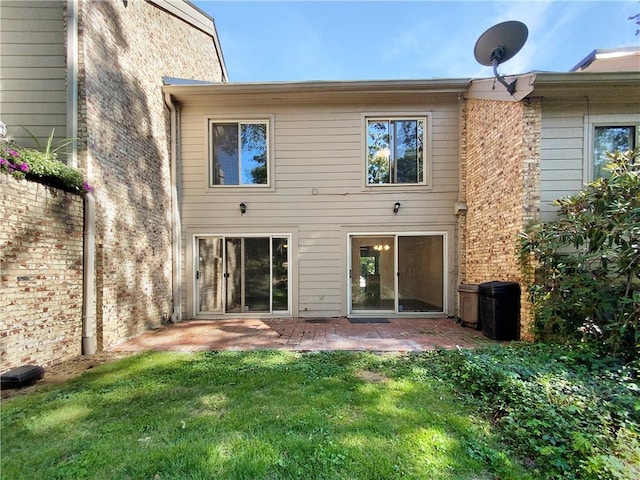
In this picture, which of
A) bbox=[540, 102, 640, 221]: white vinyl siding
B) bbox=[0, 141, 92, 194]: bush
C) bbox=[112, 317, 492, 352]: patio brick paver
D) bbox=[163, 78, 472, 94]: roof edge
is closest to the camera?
bbox=[0, 141, 92, 194]: bush

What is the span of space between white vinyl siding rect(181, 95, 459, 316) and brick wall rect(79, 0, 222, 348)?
820 mm

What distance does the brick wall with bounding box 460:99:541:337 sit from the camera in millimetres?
4984

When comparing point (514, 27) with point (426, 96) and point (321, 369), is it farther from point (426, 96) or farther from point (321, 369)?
point (321, 369)

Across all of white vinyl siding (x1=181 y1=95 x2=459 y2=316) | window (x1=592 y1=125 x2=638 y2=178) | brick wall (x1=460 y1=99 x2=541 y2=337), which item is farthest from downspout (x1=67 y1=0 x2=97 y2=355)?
window (x1=592 y1=125 x2=638 y2=178)

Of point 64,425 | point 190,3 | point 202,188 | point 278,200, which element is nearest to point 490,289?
point 278,200

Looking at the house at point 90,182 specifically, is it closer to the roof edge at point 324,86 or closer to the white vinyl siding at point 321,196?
the roof edge at point 324,86

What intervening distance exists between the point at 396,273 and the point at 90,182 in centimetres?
630

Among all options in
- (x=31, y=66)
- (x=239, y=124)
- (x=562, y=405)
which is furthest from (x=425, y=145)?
(x=31, y=66)

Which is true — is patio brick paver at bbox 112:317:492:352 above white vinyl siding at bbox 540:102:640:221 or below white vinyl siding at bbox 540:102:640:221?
below

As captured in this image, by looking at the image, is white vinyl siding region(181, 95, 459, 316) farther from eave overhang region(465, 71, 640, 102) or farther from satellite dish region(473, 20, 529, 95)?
eave overhang region(465, 71, 640, 102)

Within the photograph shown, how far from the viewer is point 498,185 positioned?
5.65 metres

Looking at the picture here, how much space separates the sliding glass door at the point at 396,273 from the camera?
23.2ft

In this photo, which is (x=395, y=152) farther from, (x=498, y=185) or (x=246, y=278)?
(x=246, y=278)

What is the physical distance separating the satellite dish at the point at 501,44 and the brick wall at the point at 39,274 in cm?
703
